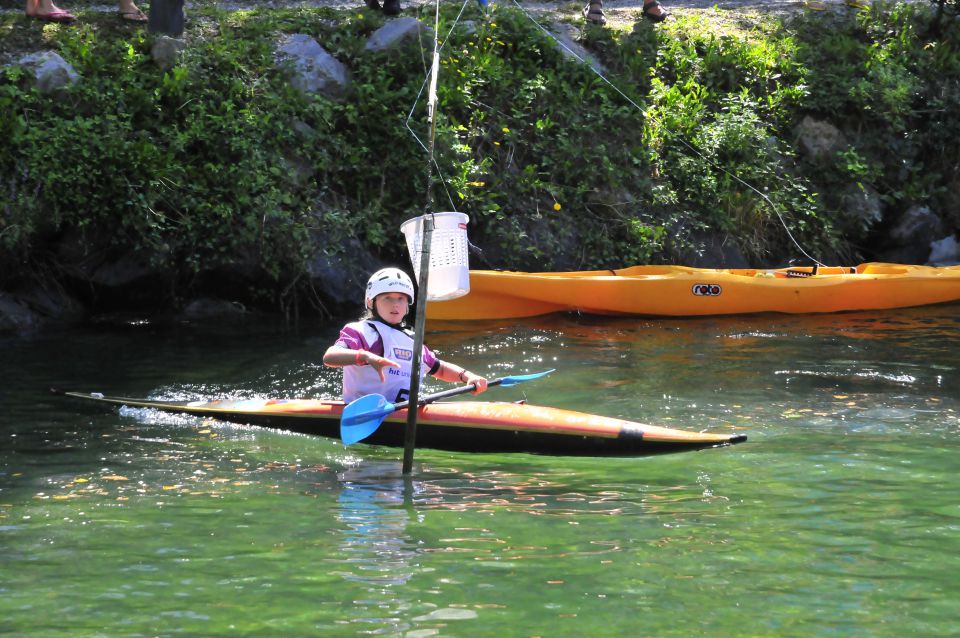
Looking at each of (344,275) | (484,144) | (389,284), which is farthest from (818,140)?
(389,284)

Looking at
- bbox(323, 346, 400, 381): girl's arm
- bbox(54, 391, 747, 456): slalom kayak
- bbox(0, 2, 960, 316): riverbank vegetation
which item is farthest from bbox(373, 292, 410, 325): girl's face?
bbox(0, 2, 960, 316): riverbank vegetation

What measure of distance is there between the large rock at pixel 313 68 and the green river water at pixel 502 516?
4.27 metres

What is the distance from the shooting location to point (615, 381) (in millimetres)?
8586

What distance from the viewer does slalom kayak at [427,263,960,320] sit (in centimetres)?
1120

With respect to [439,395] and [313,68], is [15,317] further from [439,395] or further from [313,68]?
[439,395]

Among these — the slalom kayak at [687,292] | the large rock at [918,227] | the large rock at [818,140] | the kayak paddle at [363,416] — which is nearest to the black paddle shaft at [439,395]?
the kayak paddle at [363,416]

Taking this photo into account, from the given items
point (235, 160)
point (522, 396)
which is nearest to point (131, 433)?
point (522, 396)

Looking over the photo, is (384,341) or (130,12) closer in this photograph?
(384,341)

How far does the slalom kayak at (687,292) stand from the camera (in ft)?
36.8

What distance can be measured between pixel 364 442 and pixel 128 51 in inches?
259

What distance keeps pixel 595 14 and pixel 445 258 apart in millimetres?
9551

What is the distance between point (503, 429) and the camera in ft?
21.4

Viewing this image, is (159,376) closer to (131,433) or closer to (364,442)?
(131,433)

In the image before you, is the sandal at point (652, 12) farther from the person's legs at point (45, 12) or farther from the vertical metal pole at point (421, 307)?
the vertical metal pole at point (421, 307)
